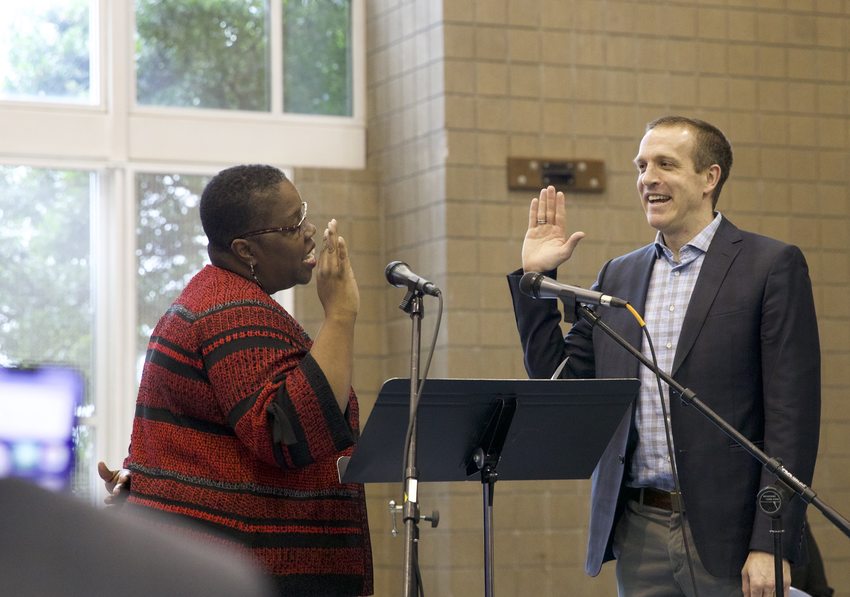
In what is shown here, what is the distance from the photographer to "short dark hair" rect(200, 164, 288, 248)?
279cm

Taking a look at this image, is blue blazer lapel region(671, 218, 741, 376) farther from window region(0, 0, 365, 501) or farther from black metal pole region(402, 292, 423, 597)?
window region(0, 0, 365, 501)

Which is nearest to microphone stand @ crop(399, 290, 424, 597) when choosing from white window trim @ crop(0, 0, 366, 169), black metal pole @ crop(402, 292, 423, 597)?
black metal pole @ crop(402, 292, 423, 597)

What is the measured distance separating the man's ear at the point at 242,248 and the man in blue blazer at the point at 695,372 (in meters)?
0.85

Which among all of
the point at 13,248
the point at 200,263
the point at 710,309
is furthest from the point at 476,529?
the point at 710,309

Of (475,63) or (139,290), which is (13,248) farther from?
(475,63)

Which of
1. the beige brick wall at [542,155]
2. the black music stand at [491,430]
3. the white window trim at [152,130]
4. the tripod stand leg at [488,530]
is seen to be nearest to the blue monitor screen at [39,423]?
the black music stand at [491,430]

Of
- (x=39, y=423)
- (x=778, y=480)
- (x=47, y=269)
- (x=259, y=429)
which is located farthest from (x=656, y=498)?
(x=47, y=269)

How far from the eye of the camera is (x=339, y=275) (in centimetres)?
273

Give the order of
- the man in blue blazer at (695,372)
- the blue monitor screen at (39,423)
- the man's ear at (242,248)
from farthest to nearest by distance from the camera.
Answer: the man in blue blazer at (695,372), the man's ear at (242,248), the blue monitor screen at (39,423)

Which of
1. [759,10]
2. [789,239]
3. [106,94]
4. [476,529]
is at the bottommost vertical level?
[476,529]

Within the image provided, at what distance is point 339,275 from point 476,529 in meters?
→ 3.51

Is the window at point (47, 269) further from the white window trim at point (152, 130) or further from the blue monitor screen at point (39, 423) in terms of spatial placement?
the blue monitor screen at point (39, 423)

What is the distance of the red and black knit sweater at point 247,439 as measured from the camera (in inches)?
101

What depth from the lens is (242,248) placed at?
9.13 ft
